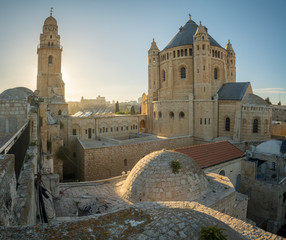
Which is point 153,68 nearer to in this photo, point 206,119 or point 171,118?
point 171,118

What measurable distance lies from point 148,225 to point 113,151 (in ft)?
53.2

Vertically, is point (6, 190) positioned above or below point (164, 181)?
above

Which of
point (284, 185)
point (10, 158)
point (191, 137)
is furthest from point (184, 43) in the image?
point (10, 158)

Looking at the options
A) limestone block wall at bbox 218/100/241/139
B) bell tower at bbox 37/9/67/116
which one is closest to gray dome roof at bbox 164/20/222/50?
limestone block wall at bbox 218/100/241/139

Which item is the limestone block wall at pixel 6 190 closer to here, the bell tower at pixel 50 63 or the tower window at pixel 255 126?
the tower window at pixel 255 126

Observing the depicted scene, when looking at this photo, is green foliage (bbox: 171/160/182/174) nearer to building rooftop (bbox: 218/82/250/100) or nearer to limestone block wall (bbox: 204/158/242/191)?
limestone block wall (bbox: 204/158/242/191)

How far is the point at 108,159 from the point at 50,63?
20918 mm

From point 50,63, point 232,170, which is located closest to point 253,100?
point 232,170

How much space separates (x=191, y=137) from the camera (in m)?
27.3

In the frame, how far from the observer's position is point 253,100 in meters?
25.8

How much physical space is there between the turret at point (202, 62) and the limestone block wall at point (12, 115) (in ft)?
77.1

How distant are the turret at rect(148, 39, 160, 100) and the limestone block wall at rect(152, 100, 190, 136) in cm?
276

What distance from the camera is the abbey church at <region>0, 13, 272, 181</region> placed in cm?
2161

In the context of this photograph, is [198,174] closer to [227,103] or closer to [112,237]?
[112,237]
